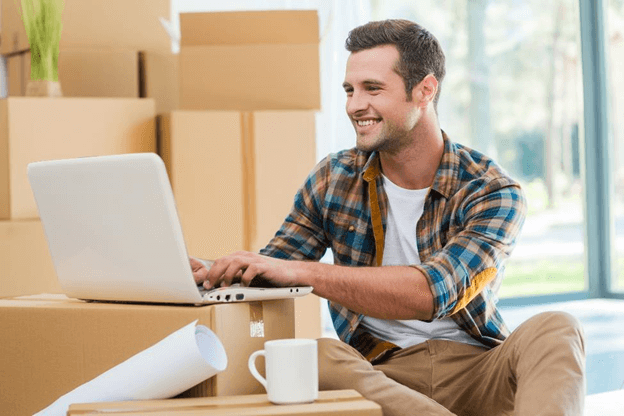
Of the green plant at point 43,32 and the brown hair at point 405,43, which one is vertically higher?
the green plant at point 43,32

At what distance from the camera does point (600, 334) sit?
12.5 feet

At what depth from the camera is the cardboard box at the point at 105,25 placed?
2891mm

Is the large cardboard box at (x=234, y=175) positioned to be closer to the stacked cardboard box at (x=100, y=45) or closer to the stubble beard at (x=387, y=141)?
the stacked cardboard box at (x=100, y=45)

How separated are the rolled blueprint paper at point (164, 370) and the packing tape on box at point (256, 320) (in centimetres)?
11

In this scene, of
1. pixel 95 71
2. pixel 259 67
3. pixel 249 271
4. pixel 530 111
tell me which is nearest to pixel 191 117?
pixel 259 67

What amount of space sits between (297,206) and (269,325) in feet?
1.61

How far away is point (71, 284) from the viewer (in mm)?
1473

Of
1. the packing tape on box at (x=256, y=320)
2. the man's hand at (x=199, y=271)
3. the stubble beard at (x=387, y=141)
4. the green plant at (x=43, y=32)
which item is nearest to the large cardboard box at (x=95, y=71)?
the green plant at (x=43, y=32)

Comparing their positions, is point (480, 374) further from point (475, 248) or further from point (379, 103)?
point (379, 103)

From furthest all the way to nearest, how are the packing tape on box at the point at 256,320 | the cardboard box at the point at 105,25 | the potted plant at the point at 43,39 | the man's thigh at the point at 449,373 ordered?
the cardboard box at the point at 105,25 → the potted plant at the point at 43,39 → the man's thigh at the point at 449,373 → the packing tape on box at the point at 256,320

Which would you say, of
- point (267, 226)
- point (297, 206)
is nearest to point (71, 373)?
point (297, 206)

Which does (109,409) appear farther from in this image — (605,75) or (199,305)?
(605,75)

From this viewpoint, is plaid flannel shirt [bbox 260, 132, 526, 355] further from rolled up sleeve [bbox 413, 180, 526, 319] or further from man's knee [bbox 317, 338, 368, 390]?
man's knee [bbox 317, 338, 368, 390]

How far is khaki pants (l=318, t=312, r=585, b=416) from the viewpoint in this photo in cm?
138
